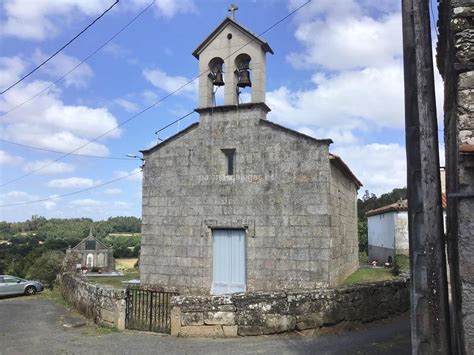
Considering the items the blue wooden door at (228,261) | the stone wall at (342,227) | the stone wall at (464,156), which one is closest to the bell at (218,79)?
the stone wall at (342,227)

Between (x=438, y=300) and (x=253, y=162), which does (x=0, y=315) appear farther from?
(x=438, y=300)

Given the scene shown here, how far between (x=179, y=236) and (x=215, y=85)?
16.8ft

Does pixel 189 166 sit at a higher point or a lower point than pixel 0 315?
higher

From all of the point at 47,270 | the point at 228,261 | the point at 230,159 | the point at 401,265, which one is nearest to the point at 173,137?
the point at 230,159

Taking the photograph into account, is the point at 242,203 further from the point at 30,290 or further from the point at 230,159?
the point at 30,290

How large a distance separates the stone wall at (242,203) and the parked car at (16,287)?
12.5 m

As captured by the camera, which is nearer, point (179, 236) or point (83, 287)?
point (83, 287)

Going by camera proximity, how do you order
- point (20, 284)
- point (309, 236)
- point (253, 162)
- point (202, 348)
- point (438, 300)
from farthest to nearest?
point (20, 284) → point (253, 162) → point (309, 236) → point (202, 348) → point (438, 300)

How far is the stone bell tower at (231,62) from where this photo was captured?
44.4 ft

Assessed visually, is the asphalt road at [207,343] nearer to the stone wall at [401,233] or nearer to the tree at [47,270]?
the stone wall at [401,233]

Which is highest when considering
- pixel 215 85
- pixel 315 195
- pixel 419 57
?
pixel 215 85

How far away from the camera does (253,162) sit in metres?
13.2

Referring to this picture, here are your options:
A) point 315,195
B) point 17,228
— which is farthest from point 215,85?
point 17,228

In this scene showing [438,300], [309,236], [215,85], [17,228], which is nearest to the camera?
[438,300]
